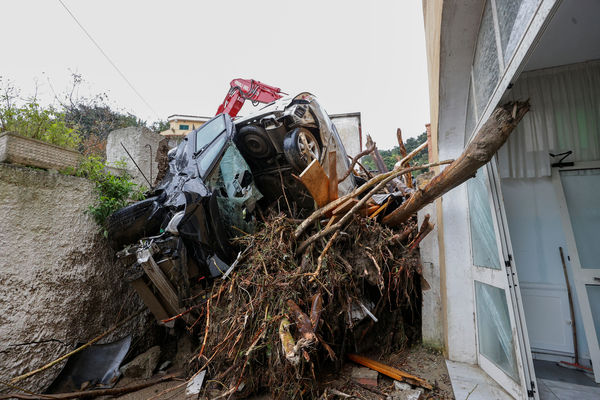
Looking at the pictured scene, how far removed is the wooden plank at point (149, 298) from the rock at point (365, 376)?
2308mm

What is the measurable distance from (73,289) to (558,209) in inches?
248

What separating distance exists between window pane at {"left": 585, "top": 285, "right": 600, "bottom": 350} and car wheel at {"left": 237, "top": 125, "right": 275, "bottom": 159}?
4.43m

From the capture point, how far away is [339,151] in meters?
5.16

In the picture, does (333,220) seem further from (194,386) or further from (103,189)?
(103,189)

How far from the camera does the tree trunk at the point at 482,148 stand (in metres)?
2.04

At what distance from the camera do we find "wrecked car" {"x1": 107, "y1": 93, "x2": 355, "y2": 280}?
3.06m

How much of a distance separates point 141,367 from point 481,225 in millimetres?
4375

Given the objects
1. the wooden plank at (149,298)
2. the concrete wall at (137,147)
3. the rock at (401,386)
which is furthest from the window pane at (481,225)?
the concrete wall at (137,147)

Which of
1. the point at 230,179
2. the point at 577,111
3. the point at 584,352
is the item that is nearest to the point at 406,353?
the point at 584,352

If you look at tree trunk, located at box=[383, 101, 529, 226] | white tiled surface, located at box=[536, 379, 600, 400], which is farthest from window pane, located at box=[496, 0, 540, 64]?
white tiled surface, located at box=[536, 379, 600, 400]

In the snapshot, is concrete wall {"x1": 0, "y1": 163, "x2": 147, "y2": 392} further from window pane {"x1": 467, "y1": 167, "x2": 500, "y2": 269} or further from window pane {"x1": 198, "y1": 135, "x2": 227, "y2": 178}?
window pane {"x1": 467, "y1": 167, "x2": 500, "y2": 269}

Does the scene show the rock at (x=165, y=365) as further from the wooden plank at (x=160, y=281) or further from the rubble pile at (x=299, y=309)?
the wooden plank at (x=160, y=281)

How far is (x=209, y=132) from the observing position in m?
4.05

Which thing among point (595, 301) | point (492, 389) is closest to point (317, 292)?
point (492, 389)
